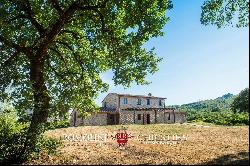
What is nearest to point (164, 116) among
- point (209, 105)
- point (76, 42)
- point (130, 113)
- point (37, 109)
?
point (130, 113)

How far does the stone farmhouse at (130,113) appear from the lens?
76.1 metres

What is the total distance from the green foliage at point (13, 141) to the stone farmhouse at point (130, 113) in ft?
157

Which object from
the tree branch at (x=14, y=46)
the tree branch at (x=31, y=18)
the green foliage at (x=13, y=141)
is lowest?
the green foliage at (x=13, y=141)

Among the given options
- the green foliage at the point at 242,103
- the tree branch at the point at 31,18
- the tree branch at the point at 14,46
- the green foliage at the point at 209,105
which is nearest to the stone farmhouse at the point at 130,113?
the tree branch at the point at 31,18

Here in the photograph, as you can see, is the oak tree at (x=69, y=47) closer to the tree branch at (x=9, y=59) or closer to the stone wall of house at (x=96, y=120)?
the tree branch at (x=9, y=59)

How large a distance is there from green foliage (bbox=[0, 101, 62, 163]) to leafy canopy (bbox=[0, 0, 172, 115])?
6.90 ft

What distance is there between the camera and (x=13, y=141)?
70.7 ft

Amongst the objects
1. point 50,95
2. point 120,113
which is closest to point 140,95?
point 120,113

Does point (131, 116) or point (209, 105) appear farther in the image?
point (209, 105)

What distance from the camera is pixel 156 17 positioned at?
2470cm

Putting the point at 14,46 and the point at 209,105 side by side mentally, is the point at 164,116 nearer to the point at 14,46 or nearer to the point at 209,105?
the point at 14,46

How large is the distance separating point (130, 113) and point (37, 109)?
55893 millimetres

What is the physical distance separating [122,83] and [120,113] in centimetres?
4881

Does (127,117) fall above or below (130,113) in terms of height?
below
